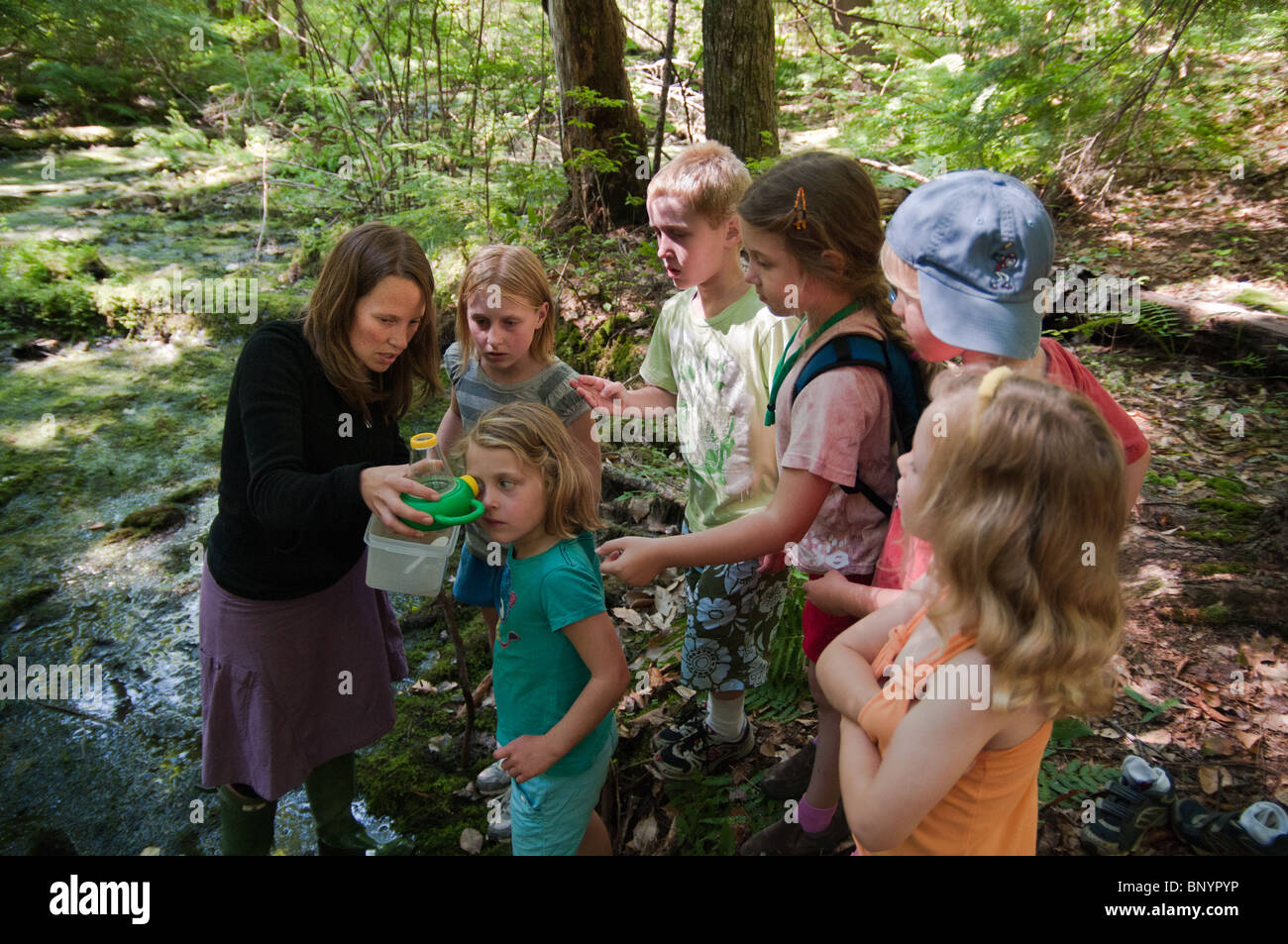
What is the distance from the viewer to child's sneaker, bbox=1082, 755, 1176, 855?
2.33 m

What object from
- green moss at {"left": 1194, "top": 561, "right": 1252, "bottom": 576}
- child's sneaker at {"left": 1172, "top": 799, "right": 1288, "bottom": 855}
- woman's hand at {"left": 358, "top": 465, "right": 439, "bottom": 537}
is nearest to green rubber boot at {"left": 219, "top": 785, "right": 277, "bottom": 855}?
woman's hand at {"left": 358, "top": 465, "right": 439, "bottom": 537}

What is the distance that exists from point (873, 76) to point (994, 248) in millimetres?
9469

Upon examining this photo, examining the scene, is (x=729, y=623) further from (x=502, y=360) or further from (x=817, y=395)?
(x=502, y=360)

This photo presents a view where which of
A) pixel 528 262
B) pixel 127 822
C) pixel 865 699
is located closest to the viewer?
pixel 865 699

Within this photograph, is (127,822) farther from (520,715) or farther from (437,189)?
(437,189)

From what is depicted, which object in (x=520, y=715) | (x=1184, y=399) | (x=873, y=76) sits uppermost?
(x=873, y=76)

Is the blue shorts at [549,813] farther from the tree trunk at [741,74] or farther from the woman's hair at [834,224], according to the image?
the tree trunk at [741,74]

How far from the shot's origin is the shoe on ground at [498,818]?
288 cm

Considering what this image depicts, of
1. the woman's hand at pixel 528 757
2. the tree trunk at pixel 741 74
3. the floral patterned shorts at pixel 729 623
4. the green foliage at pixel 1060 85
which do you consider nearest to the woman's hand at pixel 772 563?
the floral patterned shorts at pixel 729 623

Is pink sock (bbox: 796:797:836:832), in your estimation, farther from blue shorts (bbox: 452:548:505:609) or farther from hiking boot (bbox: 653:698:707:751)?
blue shorts (bbox: 452:548:505:609)

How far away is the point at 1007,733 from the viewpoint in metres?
1.39

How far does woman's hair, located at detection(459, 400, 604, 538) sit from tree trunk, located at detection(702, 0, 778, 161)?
4.44 metres
